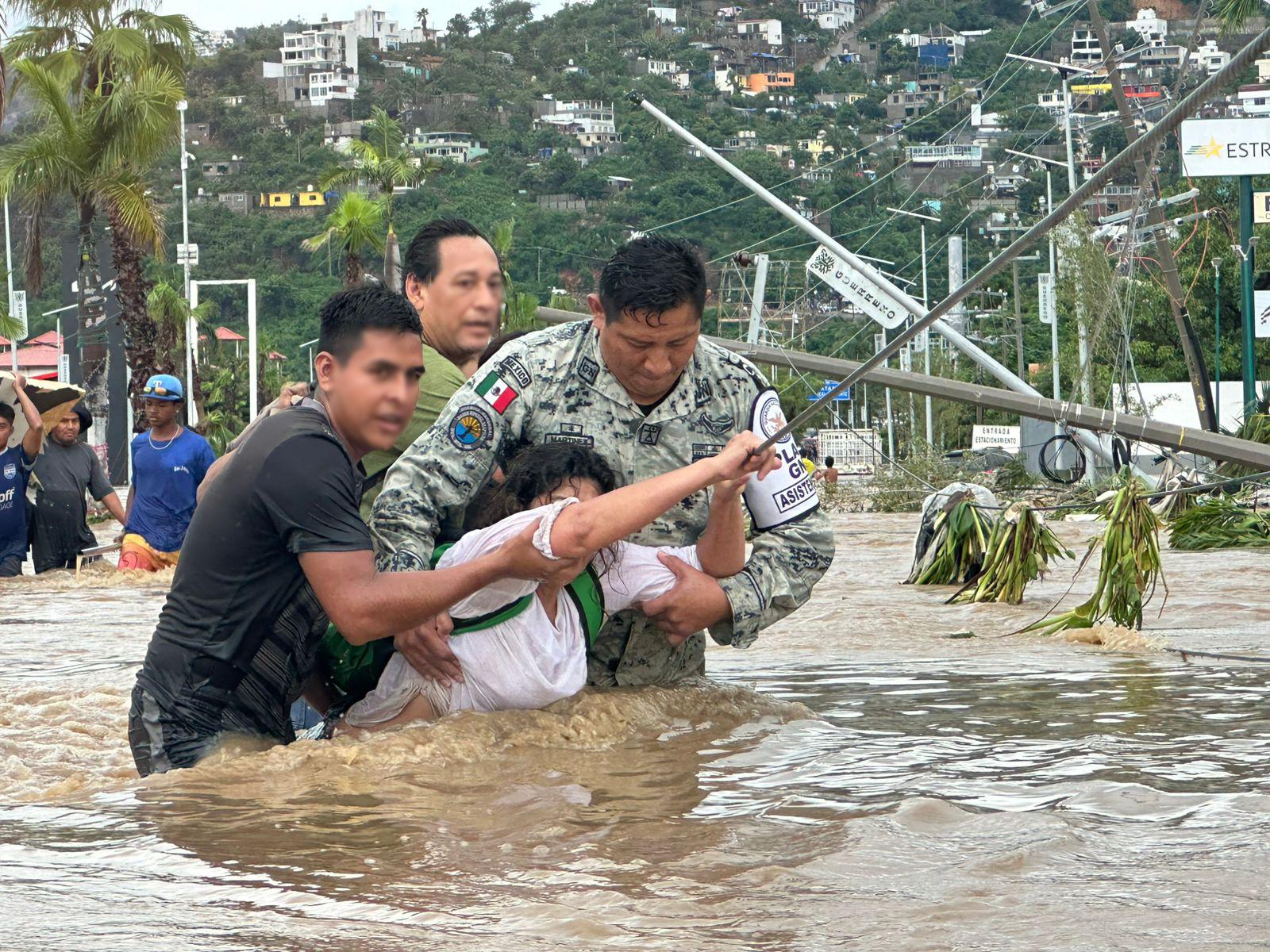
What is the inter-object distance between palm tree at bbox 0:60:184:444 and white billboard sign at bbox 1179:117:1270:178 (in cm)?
2027

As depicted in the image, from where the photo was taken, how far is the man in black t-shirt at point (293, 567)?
3.86 meters

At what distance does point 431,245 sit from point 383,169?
46.1 m

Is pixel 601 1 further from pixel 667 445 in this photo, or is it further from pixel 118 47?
pixel 667 445

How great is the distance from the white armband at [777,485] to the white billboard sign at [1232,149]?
29.8 m

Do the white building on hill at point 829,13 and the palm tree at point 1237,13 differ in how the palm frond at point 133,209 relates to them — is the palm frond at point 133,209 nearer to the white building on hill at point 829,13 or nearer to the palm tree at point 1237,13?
the palm tree at point 1237,13

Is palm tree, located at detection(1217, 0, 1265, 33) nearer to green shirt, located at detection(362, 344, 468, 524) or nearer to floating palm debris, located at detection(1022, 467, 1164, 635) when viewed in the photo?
floating palm debris, located at detection(1022, 467, 1164, 635)

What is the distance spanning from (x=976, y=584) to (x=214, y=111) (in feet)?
436

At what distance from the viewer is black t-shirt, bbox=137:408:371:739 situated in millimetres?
3848

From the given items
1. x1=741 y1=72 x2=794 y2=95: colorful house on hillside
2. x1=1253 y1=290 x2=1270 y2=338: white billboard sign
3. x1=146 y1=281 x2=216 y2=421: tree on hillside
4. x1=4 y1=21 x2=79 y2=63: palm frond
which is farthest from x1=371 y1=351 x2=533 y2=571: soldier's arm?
x1=741 y1=72 x2=794 y2=95: colorful house on hillside

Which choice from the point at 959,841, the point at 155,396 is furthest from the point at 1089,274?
the point at 959,841

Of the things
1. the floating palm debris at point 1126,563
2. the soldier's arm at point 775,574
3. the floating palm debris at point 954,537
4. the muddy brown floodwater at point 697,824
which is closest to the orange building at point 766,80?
the floating palm debris at point 954,537

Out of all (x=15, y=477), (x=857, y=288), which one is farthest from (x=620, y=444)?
(x=857, y=288)

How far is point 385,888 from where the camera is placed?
3072 mm

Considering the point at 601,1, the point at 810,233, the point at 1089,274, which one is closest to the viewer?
the point at 1089,274
